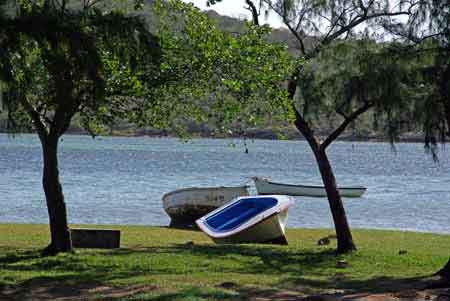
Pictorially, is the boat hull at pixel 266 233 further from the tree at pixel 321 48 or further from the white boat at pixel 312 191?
the white boat at pixel 312 191

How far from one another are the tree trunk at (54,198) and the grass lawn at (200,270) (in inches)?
13.2

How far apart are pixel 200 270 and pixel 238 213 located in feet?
30.4

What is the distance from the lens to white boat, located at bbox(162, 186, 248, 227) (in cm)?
3003

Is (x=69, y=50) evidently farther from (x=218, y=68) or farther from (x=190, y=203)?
(x=190, y=203)

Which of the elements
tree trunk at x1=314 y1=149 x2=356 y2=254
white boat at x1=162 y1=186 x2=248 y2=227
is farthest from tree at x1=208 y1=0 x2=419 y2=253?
white boat at x1=162 y1=186 x2=248 y2=227

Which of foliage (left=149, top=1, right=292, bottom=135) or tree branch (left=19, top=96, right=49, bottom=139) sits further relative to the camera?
foliage (left=149, top=1, right=292, bottom=135)

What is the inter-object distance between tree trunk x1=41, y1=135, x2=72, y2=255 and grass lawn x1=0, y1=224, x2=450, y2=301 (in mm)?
334

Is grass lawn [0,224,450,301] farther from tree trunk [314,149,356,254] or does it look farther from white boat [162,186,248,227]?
white boat [162,186,248,227]

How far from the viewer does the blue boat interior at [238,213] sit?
22256mm

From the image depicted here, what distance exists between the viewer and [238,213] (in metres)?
23.4

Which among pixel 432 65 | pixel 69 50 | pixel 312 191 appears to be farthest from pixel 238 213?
pixel 312 191

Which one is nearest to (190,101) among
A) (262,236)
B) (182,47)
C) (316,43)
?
(182,47)

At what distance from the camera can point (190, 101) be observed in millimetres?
15773

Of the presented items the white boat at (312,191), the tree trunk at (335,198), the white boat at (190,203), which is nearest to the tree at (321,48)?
the tree trunk at (335,198)
